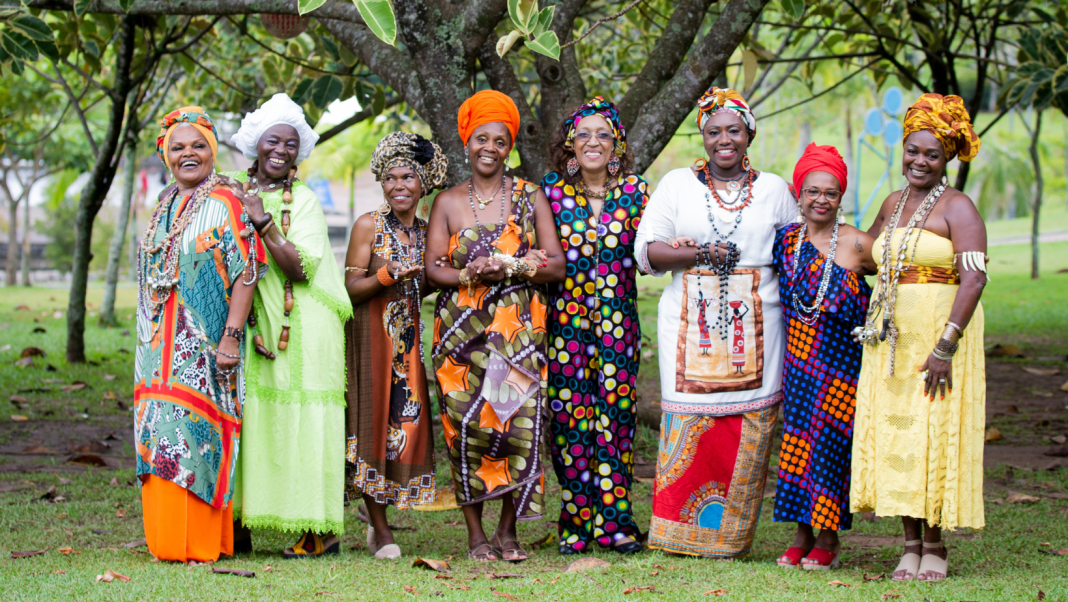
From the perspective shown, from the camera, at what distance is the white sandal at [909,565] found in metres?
3.81

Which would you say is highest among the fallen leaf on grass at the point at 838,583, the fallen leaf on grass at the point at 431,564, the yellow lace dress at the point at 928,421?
the yellow lace dress at the point at 928,421

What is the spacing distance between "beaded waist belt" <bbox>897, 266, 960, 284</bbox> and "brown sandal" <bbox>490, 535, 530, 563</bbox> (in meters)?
1.91

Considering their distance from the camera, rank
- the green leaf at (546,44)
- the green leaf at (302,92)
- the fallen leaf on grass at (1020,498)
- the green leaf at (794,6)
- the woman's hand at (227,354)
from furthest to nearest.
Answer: the green leaf at (302,92) < the fallen leaf on grass at (1020,498) < the green leaf at (794,6) < the woman's hand at (227,354) < the green leaf at (546,44)

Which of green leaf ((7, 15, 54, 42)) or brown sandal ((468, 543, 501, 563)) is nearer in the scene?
brown sandal ((468, 543, 501, 563))

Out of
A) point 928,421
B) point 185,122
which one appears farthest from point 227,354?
point 928,421

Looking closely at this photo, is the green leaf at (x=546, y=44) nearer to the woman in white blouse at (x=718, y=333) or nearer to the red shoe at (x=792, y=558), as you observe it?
the woman in white blouse at (x=718, y=333)

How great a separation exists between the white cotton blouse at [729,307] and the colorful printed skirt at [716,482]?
8 cm

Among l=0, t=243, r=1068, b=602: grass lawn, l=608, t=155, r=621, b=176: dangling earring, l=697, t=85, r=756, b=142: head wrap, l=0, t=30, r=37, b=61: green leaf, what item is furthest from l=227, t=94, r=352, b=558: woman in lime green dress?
l=0, t=30, r=37, b=61: green leaf

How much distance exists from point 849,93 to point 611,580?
85.4 feet

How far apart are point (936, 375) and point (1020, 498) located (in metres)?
1.90

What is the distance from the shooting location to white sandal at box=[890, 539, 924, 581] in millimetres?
3812

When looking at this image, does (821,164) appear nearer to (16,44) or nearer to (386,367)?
(386,367)

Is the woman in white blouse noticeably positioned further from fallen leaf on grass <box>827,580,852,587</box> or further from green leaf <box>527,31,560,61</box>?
green leaf <box>527,31,560,61</box>

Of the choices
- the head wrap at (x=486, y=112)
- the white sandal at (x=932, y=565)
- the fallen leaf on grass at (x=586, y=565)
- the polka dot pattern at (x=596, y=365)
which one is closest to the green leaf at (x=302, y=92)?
the head wrap at (x=486, y=112)
